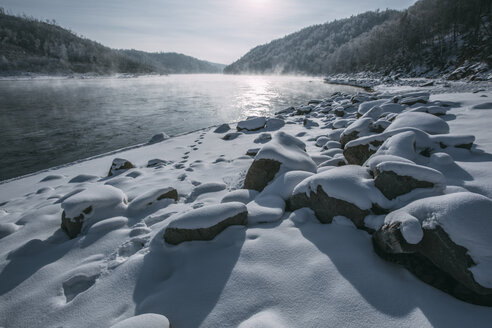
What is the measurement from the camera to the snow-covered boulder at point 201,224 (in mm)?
2855

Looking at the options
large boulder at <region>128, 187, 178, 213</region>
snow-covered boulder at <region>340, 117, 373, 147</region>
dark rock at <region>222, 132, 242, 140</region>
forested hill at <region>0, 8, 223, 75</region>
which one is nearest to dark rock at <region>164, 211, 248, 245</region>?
large boulder at <region>128, 187, 178, 213</region>

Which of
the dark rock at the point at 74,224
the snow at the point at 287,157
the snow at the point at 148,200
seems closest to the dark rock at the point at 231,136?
the snow at the point at 287,157

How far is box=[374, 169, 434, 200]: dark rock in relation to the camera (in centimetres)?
278

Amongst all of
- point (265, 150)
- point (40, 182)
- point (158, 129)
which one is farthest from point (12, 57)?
point (265, 150)

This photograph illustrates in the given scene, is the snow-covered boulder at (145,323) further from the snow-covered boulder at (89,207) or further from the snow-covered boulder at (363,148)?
the snow-covered boulder at (363,148)

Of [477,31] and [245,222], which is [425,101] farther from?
[477,31]

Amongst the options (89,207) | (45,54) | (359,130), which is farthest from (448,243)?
(45,54)

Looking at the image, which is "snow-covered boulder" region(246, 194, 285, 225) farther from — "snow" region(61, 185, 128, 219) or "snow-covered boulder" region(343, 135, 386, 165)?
"snow" region(61, 185, 128, 219)

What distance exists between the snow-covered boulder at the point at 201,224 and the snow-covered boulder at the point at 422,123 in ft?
14.0

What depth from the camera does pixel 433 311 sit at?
179cm

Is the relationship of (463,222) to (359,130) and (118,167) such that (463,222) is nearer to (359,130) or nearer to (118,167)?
(359,130)

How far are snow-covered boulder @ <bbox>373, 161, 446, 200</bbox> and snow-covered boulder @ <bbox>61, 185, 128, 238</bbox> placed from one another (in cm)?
427

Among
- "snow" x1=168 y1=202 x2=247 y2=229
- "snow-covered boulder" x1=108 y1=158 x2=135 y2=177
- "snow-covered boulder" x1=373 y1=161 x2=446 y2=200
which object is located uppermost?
"snow-covered boulder" x1=373 y1=161 x2=446 y2=200

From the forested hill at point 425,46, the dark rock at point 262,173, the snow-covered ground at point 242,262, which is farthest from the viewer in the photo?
the forested hill at point 425,46
